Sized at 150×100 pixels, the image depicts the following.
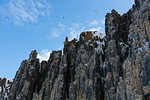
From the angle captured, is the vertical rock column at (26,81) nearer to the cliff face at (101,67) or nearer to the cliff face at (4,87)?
the cliff face at (101,67)

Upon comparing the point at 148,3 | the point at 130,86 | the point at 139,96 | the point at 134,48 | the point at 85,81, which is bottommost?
the point at 139,96

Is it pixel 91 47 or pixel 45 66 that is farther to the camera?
pixel 45 66

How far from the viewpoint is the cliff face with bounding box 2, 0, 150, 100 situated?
39800 millimetres

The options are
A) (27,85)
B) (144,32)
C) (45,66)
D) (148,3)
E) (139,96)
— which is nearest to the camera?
(139,96)

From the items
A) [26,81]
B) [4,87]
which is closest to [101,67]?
[26,81]

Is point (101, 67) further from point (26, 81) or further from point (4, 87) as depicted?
Result: point (4, 87)

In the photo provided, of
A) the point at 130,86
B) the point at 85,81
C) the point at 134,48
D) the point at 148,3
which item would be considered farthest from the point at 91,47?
the point at 130,86

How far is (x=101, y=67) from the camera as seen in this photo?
62094 millimetres

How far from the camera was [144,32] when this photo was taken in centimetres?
5066

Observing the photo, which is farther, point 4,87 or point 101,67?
point 4,87

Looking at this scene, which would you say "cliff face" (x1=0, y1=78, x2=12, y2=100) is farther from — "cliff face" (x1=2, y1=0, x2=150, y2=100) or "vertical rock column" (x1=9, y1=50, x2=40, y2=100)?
"cliff face" (x1=2, y1=0, x2=150, y2=100)

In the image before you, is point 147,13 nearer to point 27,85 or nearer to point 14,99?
point 27,85

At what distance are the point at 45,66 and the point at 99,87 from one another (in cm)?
4220

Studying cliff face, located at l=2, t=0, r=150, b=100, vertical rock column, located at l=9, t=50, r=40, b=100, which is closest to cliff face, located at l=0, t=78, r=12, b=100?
vertical rock column, located at l=9, t=50, r=40, b=100
